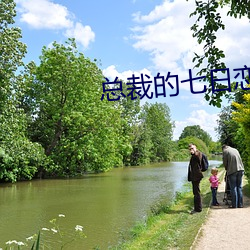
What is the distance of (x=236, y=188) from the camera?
1012 centimetres

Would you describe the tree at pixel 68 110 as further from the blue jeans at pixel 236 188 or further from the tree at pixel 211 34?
the tree at pixel 211 34

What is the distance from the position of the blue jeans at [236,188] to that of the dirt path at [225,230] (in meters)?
0.22

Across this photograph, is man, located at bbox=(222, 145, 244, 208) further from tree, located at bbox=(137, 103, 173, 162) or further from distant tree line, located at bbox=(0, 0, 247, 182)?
tree, located at bbox=(137, 103, 173, 162)

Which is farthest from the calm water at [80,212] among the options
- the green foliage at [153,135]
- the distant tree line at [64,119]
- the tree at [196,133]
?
the tree at [196,133]

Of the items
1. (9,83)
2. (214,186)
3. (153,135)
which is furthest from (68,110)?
(153,135)

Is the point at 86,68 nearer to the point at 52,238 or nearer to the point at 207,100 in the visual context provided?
the point at 52,238

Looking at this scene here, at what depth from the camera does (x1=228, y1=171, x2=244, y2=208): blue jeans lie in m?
10.1

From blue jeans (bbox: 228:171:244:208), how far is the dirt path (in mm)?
222

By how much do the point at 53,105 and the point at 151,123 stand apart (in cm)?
5196

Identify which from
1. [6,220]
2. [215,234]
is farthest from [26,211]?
[215,234]

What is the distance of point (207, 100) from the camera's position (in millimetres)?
3797

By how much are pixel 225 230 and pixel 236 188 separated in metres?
2.80

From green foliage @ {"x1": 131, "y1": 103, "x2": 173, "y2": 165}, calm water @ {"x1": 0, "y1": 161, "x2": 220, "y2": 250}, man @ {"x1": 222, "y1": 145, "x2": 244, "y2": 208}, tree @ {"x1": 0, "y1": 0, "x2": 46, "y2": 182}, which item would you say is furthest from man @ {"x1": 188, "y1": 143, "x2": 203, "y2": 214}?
green foliage @ {"x1": 131, "y1": 103, "x2": 173, "y2": 165}

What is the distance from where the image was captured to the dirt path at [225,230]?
6.49 metres
